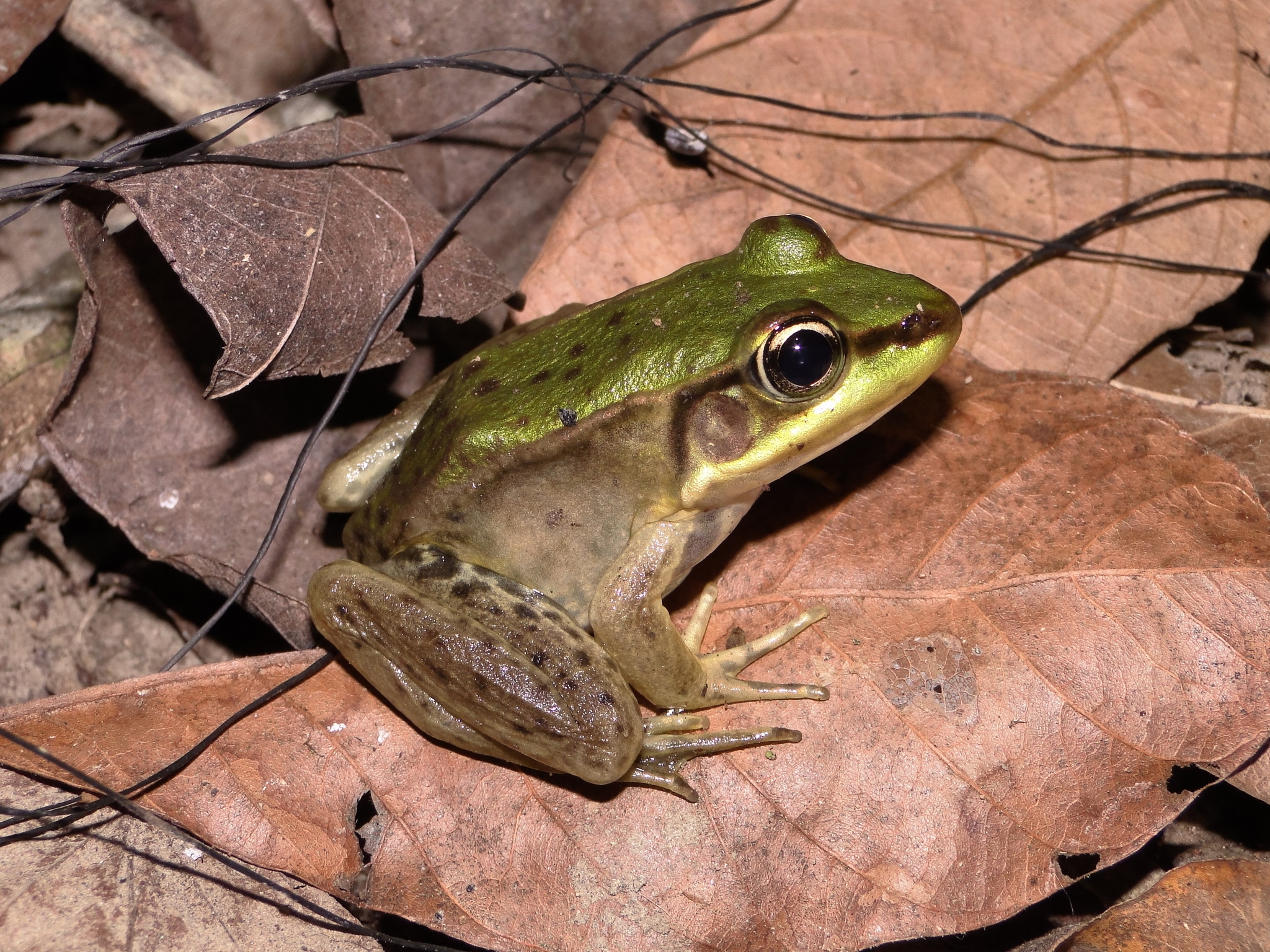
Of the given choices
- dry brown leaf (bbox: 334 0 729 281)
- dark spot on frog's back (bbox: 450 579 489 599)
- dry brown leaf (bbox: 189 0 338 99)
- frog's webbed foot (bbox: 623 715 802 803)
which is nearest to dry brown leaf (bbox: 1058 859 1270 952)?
frog's webbed foot (bbox: 623 715 802 803)

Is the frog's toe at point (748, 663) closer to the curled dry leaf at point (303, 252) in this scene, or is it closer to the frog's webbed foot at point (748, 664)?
the frog's webbed foot at point (748, 664)

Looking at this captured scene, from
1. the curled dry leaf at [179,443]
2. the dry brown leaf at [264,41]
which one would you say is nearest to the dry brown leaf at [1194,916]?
the curled dry leaf at [179,443]

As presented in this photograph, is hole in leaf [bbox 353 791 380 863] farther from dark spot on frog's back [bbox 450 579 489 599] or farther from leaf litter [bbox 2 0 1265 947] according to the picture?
dark spot on frog's back [bbox 450 579 489 599]

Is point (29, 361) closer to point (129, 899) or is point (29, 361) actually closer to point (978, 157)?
point (129, 899)

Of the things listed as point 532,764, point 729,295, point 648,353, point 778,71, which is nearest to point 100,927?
point 532,764

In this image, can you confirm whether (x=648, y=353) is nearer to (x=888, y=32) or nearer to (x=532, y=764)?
(x=532, y=764)

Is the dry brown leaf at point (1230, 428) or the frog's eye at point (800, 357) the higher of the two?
the frog's eye at point (800, 357)
